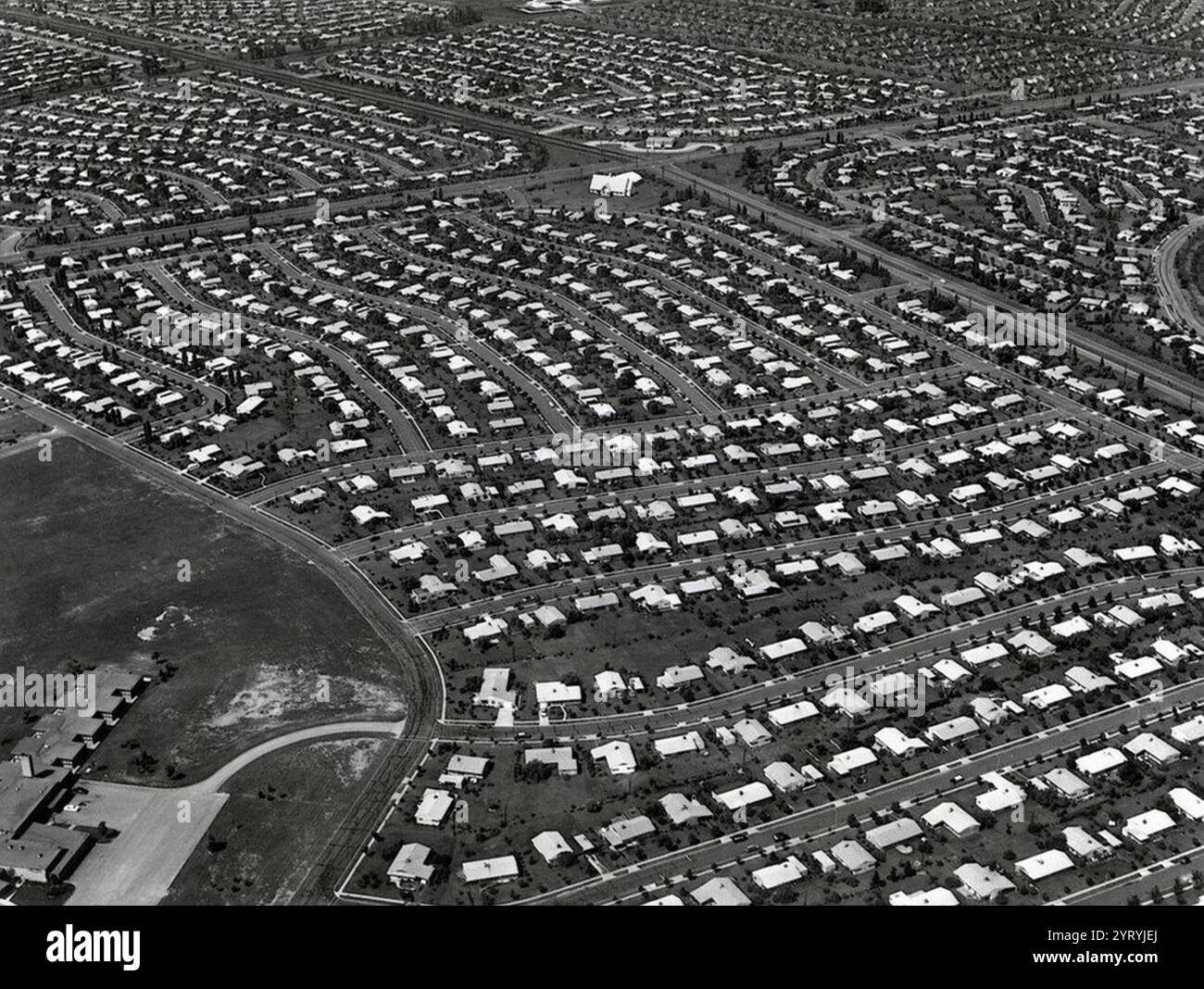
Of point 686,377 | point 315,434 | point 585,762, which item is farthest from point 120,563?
point 686,377

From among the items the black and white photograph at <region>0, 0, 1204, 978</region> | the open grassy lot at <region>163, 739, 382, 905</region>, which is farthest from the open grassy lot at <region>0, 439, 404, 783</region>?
the open grassy lot at <region>163, 739, 382, 905</region>

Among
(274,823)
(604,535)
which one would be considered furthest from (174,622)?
(604,535)

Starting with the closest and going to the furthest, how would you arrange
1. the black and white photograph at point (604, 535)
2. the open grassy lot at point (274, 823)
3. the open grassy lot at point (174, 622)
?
the open grassy lot at point (274, 823)
the black and white photograph at point (604, 535)
the open grassy lot at point (174, 622)

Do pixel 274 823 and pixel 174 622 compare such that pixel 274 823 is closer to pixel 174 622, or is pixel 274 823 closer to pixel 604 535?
pixel 174 622

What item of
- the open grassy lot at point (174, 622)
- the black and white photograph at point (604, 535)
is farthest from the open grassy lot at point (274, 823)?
the open grassy lot at point (174, 622)

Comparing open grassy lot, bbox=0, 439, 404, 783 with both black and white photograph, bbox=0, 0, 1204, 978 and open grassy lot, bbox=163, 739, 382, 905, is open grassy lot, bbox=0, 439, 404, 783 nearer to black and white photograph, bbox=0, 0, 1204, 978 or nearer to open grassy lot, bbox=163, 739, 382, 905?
black and white photograph, bbox=0, 0, 1204, 978

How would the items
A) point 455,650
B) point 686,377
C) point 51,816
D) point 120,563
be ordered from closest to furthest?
1. point 51,816
2. point 455,650
3. point 120,563
4. point 686,377

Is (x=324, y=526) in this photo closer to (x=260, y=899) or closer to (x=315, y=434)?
(x=315, y=434)

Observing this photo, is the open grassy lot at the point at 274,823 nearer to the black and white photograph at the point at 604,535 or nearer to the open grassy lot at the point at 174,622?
the black and white photograph at the point at 604,535
